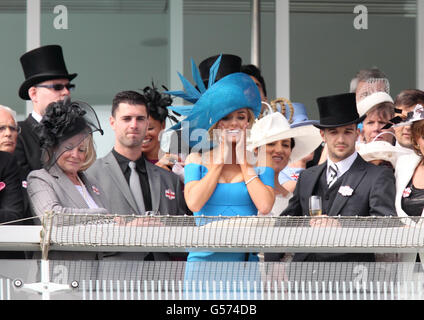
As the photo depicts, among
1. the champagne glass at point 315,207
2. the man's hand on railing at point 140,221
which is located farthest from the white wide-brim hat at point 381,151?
the man's hand on railing at point 140,221

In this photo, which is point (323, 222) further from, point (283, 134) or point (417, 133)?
point (283, 134)

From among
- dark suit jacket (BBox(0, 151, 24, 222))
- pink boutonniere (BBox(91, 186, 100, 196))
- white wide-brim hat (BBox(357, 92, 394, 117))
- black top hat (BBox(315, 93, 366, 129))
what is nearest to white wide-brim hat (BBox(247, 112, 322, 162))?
white wide-brim hat (BBox(357, 92, 394, 117))

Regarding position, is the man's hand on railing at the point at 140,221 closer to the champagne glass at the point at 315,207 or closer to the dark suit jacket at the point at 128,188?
the champagne glass at the point at 315,207

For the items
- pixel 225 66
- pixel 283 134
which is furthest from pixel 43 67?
pixel 283 134

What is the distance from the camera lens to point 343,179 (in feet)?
14.9

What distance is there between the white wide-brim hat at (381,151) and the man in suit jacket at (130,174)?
1.23 meters

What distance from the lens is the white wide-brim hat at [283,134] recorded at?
17.3 feet

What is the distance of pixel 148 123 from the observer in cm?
535

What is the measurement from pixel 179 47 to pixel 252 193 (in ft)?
15.1

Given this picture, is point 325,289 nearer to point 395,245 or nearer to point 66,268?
point 395,245

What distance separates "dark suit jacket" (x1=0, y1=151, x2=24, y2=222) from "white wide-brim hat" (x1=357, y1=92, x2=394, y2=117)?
7.98ft

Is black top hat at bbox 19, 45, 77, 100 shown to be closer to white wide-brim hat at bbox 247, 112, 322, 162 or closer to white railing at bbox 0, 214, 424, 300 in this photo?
white wide-brim hat at bbox 247, 112, 322, 162

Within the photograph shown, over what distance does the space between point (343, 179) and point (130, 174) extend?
1.27 meters
